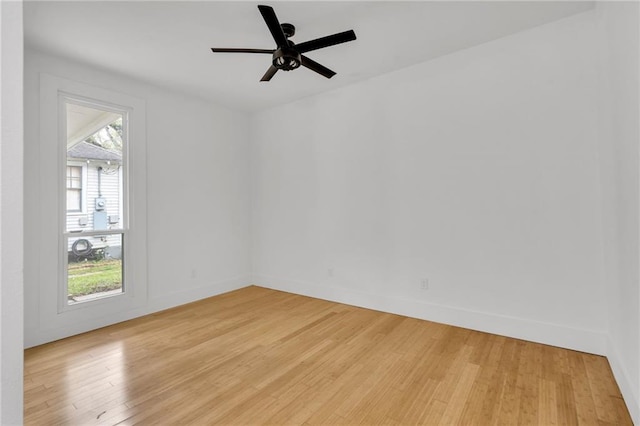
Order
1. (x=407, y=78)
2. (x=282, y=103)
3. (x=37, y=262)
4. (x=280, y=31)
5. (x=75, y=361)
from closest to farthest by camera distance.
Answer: (x=280, y=31)
(x=75, y=361)
(x=37, y=262)
(x=407, y=78)
(x=282, y=103)

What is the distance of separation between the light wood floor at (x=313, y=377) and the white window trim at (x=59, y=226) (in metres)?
0.22

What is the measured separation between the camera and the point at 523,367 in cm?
239

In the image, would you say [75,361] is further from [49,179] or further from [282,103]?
[282,103]

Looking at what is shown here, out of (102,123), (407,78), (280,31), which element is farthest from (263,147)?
(280,31)

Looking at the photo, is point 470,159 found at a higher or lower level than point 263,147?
lower

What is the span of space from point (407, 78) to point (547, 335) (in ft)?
9.59

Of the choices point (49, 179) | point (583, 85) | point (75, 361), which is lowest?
point (75, 361)

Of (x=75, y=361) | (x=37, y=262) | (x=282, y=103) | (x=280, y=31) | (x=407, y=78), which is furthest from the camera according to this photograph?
(x=282, y=103)

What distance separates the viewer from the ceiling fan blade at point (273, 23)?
6.84 ft

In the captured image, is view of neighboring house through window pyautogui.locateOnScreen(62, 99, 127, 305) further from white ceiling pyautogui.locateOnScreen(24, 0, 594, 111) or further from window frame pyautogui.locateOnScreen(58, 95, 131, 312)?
white ceiling pyautogui.locateOnScreen(24, 0, 594, 111)

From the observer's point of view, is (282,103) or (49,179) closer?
(49,179)

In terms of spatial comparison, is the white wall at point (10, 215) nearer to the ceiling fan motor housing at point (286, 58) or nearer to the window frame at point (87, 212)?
the ceiling fan motor housing at point (286, 58)

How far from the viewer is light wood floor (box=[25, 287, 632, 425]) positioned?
189 centimetres

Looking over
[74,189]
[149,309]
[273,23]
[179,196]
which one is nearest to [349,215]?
[179,196]
